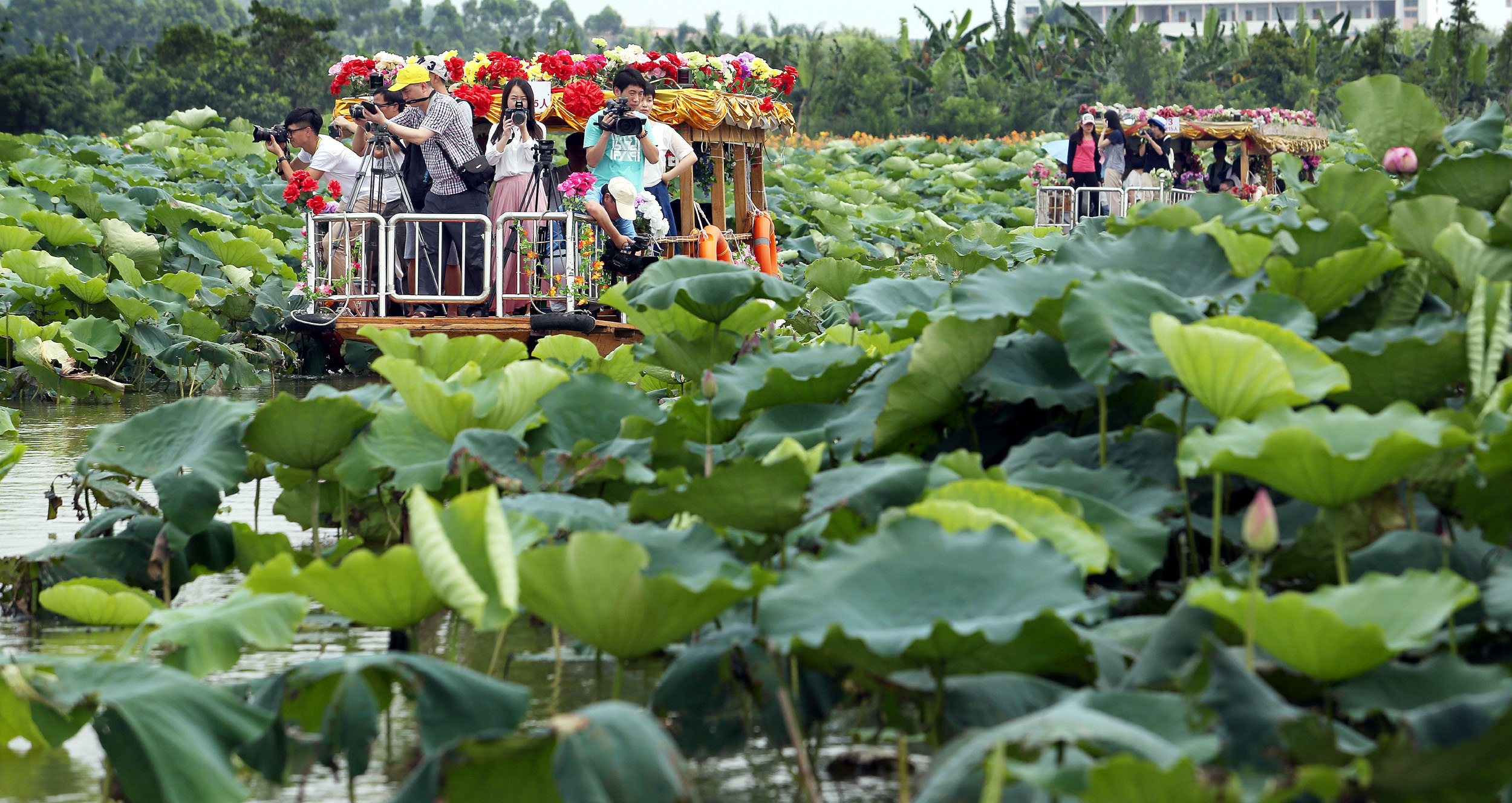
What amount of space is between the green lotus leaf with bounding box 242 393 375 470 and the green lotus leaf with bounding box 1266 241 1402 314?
76.0 inches

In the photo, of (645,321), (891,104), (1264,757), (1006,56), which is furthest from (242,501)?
(1006,56)

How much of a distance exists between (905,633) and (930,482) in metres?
0.66

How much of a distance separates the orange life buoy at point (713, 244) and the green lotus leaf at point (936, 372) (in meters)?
5.30

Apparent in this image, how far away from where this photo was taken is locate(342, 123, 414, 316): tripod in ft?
26.3

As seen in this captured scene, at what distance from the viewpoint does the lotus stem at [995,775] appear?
5.27ft

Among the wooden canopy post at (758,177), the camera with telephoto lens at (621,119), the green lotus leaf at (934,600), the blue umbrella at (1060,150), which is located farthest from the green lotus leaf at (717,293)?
the blue umbrella at (1060,150)

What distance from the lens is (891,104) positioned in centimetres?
3241

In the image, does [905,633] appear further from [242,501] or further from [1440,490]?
[242,501]

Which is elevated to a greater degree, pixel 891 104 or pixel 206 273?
A: pixel 891 104

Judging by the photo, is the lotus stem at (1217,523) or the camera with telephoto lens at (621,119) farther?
the camera with telephoto lens at (621,119)

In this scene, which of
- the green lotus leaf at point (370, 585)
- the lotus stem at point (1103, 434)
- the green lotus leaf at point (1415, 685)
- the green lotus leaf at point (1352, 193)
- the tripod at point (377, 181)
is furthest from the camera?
the tripod at point (377, 181)

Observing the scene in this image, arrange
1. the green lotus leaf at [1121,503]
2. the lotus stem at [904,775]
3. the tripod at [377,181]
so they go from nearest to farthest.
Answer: the lotus stem at [904,775] < the green lotus leaf at [1121,503] < the tripod at [377,181]

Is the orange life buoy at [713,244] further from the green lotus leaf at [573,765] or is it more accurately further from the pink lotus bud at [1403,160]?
the green lotus leaf at [573,765]

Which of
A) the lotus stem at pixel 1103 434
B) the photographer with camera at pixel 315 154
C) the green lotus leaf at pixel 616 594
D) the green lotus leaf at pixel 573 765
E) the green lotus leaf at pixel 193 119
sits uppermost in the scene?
the green lotus leaf at pixel 193 119
